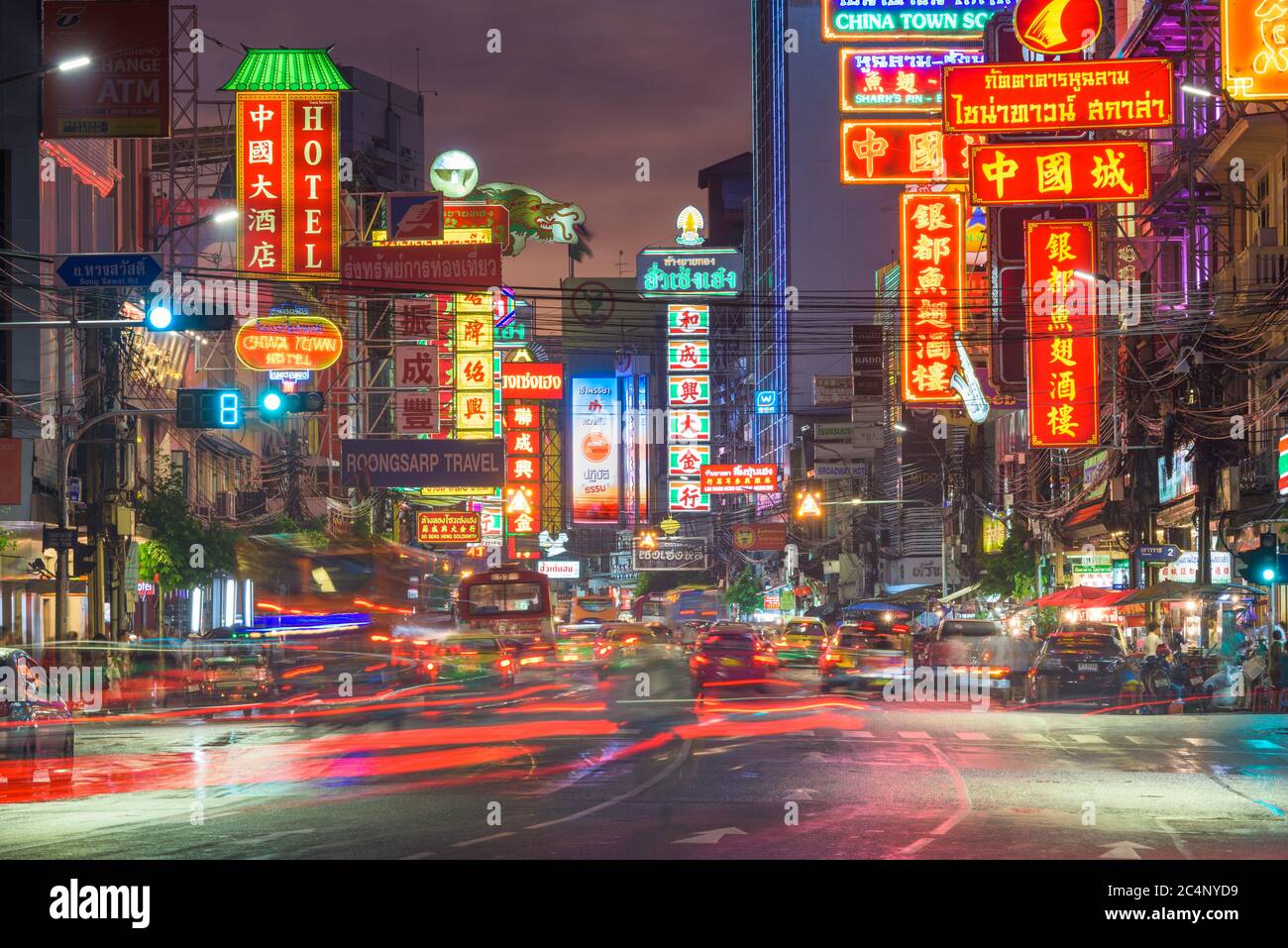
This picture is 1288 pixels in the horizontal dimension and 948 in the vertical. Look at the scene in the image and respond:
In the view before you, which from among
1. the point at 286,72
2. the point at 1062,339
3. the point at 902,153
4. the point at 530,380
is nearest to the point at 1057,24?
the point at 902,153

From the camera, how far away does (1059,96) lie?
139 ft

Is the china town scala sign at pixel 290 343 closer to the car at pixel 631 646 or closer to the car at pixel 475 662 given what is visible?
the car at pixel 475 662

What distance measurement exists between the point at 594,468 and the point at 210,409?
11211 cm

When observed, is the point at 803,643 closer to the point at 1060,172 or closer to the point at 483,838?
the point at 1060,172

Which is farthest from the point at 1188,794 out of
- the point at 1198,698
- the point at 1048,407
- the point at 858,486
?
the point at 858,486

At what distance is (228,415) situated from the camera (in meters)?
32.3

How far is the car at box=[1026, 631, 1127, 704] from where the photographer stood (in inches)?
1478

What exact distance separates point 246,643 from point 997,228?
23.4m

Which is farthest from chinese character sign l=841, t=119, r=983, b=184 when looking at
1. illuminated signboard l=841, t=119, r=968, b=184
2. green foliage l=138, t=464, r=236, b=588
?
green foliage l=138, t=464, r=236, b=588

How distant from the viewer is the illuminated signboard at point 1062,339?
4369cm

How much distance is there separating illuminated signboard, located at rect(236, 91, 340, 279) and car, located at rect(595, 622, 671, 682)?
77.7 feet

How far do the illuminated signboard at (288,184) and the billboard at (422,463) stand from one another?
8926 millimetres

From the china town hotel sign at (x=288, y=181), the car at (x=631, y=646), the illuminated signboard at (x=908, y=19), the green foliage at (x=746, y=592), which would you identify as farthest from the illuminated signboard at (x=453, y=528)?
the green foliage at (x=746, y=592)
